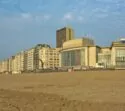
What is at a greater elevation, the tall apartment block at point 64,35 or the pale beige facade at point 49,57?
the tall apartment block at point 64,35

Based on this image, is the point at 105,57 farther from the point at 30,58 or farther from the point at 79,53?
the point at 30,58

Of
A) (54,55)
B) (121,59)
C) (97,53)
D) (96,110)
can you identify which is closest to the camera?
(96,110)

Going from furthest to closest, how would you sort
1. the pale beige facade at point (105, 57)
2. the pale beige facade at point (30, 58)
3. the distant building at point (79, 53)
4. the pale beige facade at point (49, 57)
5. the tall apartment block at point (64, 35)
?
1. the tall apartment block at point (64, 35)
2. the pale beige facade at point (30, 58)
3. the pale beige facade at point (49, 57)
4. the distant building at point (79, 53)
5. the pale beige facade at point (105, 57)

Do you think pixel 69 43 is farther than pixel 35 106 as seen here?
Yes

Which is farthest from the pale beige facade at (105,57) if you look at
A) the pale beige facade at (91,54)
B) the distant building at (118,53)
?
the distant building at (118,53)

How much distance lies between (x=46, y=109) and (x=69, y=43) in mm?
127222

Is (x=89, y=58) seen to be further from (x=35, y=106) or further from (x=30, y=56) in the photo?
(x=35, y=106)

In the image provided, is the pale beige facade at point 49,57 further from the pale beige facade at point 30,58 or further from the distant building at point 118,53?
the distant building at point 118,53

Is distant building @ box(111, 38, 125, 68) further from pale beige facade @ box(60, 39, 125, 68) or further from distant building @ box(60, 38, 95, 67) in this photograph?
distant building @ box(60, 38, 95, 67)

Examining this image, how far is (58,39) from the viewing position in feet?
582

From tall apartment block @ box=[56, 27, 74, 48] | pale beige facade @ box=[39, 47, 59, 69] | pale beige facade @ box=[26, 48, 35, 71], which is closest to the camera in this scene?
pale beige facade @ box=[39, 47, 59, 69]

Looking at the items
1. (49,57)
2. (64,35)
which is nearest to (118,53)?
(49,57)

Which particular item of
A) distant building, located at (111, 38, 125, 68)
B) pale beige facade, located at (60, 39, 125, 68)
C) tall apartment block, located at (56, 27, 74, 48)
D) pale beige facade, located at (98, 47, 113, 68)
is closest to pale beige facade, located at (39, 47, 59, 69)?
pale beige facade, located at (60, 39, 125, 68)

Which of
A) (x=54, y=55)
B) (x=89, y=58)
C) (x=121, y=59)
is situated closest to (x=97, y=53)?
(x=89, y=58)
